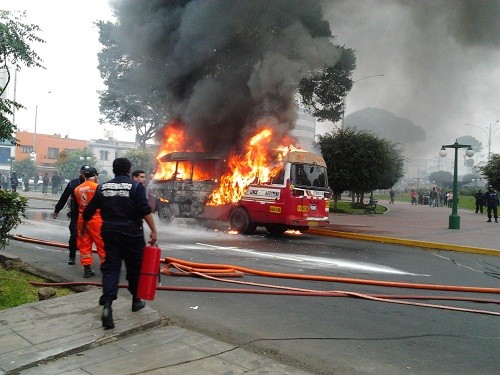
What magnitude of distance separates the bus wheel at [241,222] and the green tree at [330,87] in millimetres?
8974

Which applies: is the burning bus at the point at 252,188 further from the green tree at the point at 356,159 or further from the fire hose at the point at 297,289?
the green tree at the point at 356,159

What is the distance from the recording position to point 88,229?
6.26 metres

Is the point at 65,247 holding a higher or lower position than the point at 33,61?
lower

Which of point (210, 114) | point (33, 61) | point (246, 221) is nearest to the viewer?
point (33, 61)

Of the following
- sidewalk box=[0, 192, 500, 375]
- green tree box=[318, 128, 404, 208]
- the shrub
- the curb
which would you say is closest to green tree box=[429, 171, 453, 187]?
green tree box=[318, 128, 404, 208]

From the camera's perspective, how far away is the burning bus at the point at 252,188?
12172mm

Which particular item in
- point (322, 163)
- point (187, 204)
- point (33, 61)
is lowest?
point (187, 204)

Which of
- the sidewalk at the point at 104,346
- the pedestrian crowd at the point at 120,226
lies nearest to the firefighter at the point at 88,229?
the sidewalk at the point at 104,346

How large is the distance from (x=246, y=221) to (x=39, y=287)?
7316 mm

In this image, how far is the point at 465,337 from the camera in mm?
4371

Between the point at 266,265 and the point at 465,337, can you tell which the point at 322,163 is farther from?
the point at 465,337

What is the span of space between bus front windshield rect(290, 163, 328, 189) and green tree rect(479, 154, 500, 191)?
1914cm

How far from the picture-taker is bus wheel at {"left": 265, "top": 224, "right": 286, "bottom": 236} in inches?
517

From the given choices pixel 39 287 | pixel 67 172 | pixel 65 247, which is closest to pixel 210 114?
pixel 65 247
